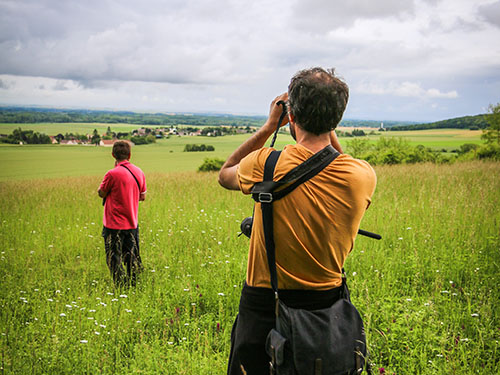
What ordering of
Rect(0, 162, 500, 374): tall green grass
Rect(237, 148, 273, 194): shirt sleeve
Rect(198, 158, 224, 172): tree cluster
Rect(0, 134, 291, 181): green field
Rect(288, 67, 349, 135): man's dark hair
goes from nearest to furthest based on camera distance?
Rect(288, 67, 349, 135): man's dark hair < Rect(237, 148, 273, 194): shirt sleeve < Rect(0, 162, 500, 374): tall green grass < Rect(0, 134, 291, 181): green field < Rect(198, 158, 224, 172): tree cluster

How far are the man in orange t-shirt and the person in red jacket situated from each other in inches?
134

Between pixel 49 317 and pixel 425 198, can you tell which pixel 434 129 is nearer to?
pixel 425 198

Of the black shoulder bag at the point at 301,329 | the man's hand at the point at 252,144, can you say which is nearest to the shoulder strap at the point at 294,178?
the black shoulder bag at the point at 301,329

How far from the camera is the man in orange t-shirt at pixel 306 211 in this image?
5.52ft

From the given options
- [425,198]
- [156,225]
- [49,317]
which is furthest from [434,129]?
[49,317]

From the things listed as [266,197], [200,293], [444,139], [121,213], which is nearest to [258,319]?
[266,197]

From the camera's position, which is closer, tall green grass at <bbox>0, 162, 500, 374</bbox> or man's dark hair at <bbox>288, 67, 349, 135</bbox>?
man's dark hair at <bbox>288, 67, 349, 135</bbox>

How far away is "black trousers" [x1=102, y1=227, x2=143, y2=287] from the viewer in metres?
4.99

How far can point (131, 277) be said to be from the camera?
4957 millimetres

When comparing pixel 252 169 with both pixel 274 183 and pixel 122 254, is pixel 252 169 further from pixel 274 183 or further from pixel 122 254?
pixel 122 254

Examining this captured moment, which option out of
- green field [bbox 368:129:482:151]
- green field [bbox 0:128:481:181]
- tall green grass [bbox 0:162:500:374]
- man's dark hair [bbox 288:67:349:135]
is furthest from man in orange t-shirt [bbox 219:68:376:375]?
green field [bbox 368:129:482:151]

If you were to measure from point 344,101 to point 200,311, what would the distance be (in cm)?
332

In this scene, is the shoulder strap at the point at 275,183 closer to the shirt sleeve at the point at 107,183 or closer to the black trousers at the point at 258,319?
the black trousers at the point at 258,319

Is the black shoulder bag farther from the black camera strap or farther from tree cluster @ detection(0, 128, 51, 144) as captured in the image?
tree cluster @ detection(0, 128, 51, 144)
